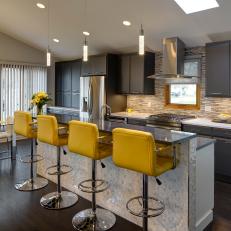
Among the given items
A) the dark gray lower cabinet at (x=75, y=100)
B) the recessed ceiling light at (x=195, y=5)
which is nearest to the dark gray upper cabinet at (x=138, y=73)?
the dark gray lower cabinet at (x=75, y=100)

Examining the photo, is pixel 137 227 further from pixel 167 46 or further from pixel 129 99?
pixel 129 99

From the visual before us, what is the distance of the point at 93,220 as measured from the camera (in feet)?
9.64

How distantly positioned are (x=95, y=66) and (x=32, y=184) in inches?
132

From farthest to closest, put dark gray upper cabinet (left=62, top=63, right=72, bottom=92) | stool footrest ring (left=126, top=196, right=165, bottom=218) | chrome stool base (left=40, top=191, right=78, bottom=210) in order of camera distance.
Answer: dark gray upper cabinet (left=62, top=63, right=72, bottom=92), chrome stool base (left=40, top=191, right=78, bottom=210), stool footrest ring (left=126, top=196, right=165, bottom=218)

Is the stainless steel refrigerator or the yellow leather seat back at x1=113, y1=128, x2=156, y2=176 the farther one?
the stainless steel refrigerator

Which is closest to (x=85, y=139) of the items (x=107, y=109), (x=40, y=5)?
(x=107, y=109)

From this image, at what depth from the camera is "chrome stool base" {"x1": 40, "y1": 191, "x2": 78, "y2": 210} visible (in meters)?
3.32

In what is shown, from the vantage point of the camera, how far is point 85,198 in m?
3.57

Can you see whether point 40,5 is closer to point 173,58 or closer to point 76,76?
point 76,76

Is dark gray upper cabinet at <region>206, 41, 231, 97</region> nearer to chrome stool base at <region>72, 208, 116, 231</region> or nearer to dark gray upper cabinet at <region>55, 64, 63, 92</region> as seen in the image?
chrome stool base at <region>72, 208, 116, 231</region>

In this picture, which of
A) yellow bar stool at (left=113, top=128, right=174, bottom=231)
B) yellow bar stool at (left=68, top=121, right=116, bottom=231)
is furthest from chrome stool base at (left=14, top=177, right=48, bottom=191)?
yellow bar stool at (left=113, top=128, right=174, bottom=231)

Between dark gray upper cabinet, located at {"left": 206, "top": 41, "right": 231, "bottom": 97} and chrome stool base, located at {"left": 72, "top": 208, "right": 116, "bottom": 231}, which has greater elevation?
dark gray upper cabinet, located at {"left": 206, "top": 41, "right": 231, "bottom": 97}

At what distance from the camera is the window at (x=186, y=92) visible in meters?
5.03

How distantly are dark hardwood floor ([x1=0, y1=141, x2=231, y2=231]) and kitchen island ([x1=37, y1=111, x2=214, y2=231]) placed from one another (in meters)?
0.18
